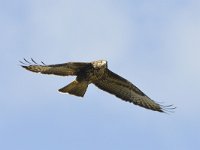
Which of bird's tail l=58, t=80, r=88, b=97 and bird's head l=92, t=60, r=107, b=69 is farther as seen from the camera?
bird's head l=92, t=60, r=107, b=69

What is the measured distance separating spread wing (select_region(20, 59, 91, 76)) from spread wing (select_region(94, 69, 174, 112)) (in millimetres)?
988

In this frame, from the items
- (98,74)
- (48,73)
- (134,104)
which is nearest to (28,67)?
(48,73)

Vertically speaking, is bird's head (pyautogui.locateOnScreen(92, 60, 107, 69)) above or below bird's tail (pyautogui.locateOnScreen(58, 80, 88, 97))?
above

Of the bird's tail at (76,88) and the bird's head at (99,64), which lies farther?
the bird's head at (99,64)

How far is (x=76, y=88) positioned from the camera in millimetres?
26391

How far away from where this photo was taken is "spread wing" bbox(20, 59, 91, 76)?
84.0 feet

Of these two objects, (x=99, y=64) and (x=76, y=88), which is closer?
(x=76, y=88)

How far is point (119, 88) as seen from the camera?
28.0 meters

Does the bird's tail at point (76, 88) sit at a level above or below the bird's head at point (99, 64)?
below

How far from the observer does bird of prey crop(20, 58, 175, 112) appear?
26.0m

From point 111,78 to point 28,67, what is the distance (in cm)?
312

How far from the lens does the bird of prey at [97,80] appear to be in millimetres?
26047

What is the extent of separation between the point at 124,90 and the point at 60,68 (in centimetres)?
273

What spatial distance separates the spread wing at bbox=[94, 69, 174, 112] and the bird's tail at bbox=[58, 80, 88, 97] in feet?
3.18
